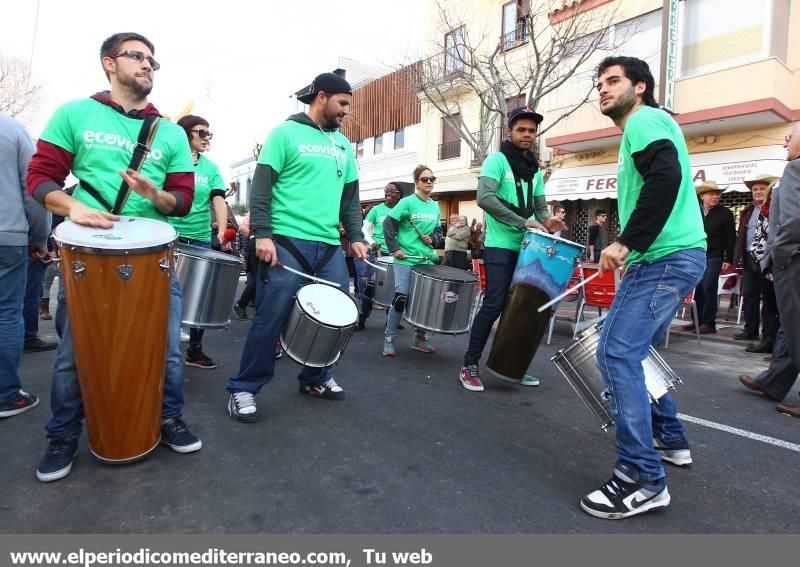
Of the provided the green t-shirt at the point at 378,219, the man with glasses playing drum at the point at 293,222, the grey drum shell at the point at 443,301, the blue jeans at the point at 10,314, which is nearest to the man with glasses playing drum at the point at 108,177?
the man with glasses playing drum at the point at 293,222

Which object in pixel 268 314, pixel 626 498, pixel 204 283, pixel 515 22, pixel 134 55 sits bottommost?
pixel 626 498

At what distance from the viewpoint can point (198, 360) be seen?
4508 mm

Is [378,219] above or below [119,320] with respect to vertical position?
above

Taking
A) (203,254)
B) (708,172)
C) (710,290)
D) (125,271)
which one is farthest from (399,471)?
(708,172)

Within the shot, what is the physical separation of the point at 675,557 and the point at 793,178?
2.91 metres

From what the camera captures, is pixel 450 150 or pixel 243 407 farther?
pixel 450 150

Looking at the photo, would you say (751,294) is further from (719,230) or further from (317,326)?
(317,326)

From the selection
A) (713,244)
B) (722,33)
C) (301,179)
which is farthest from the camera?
(722,33)

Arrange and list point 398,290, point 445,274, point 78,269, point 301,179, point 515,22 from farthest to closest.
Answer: point 515,22, point 398,290, point 445,274, point 301,179, point 78,269

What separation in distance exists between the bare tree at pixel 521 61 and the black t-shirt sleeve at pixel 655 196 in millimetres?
10676

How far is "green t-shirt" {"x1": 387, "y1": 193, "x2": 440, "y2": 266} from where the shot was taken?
5.43 meters

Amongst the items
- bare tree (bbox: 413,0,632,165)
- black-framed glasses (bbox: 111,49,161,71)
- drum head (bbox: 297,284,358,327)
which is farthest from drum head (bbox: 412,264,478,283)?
bare tree (bbox: 413,0,632,165)

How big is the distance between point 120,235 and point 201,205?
2.46 meters

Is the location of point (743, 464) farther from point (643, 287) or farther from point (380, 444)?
point (380, 444)
